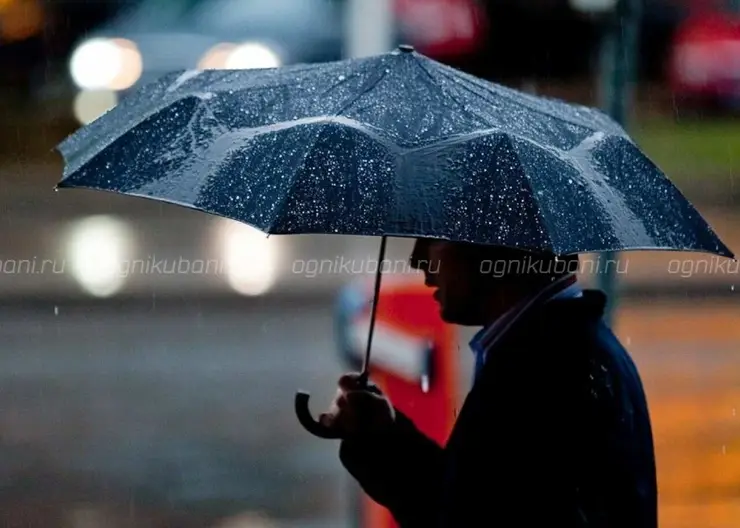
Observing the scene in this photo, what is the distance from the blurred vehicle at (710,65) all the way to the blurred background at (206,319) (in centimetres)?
4

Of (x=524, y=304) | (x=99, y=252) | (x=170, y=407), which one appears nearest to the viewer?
(x=524, y=304)

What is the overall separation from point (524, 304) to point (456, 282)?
0.16 metres

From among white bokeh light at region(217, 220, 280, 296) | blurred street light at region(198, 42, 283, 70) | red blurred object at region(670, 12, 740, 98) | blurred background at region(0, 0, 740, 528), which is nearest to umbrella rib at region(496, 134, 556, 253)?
blurred background at region(0, 0, 740, 528)

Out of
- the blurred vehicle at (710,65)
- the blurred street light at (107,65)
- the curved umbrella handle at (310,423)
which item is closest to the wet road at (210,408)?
the curved umbrella handle at (310,423)

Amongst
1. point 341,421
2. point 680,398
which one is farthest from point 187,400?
point 341,421

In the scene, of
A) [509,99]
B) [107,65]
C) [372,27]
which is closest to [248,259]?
[372,27]

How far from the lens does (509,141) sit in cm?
225

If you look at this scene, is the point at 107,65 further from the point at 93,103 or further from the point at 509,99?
the point at 509,99

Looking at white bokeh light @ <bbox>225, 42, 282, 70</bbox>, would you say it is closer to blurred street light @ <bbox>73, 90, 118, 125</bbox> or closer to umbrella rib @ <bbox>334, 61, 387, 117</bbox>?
blurred street light @ <bbox>73, 90, 118, 125</bbox>

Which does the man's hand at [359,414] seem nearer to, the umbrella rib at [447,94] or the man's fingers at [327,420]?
the man's fingers at [327,420]

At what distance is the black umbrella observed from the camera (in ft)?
7.09

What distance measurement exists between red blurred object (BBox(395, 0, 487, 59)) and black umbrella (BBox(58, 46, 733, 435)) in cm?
1285

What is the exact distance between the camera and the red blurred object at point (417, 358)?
372 cm

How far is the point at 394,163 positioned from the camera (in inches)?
87.0
